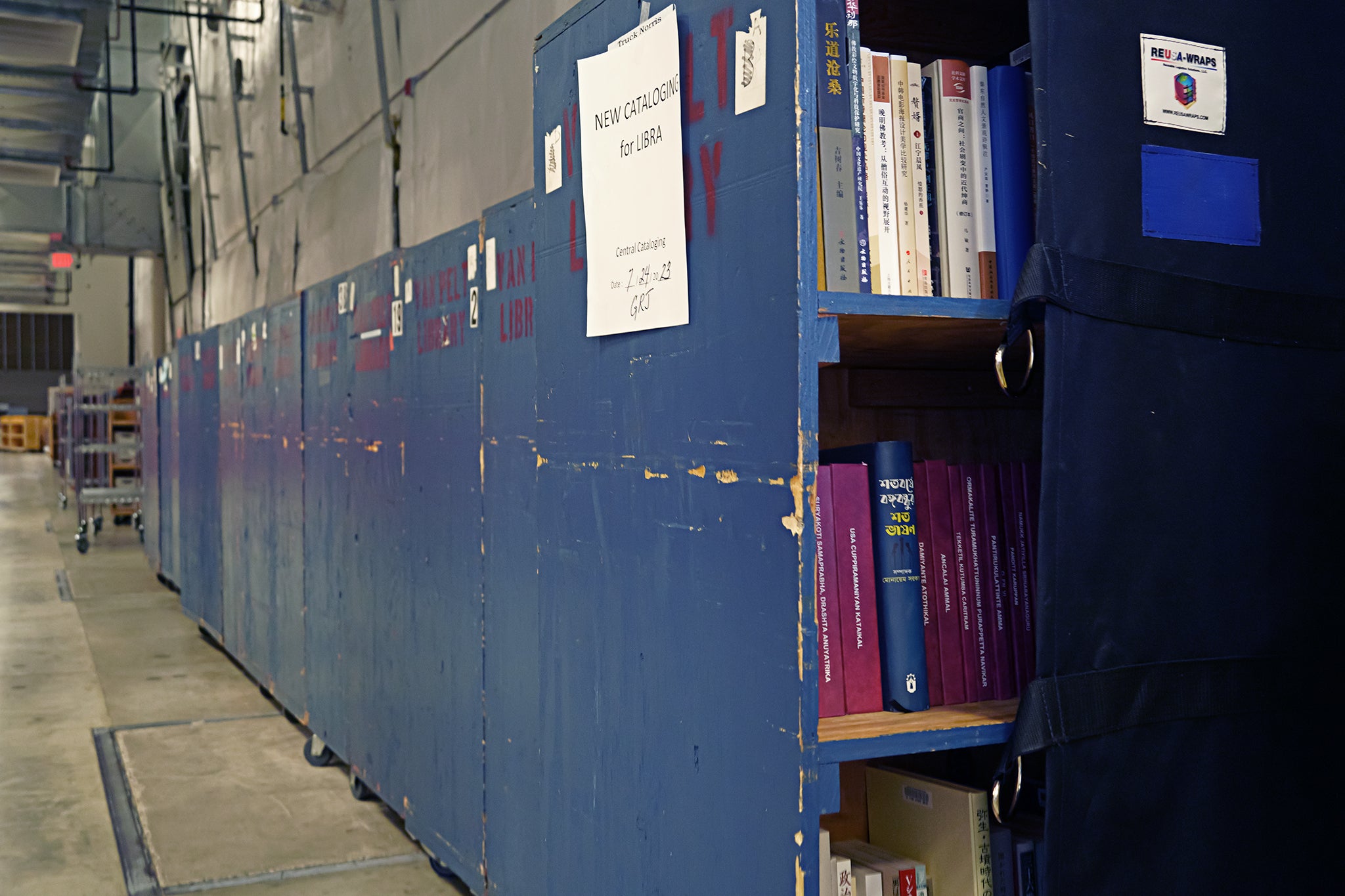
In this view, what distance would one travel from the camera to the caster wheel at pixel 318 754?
420 cm

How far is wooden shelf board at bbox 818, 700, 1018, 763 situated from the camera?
1227mm

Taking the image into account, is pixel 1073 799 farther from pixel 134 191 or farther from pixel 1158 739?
pixel 134 191

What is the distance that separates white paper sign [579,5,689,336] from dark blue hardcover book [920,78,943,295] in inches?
11.7

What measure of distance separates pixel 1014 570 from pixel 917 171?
518 millimetres

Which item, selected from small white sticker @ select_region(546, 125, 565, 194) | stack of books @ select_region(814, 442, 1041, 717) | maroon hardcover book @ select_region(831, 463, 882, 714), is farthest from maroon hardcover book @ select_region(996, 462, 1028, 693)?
small white sticker @ select_region(546, 125, 565, 194)

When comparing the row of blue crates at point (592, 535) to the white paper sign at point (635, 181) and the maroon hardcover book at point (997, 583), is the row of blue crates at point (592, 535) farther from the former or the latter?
the maroon hardcover book at point (997, 583)

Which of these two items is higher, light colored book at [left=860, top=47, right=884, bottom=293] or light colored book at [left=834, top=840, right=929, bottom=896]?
light colored book at [left=860, top=47, right=884, bottom=293]

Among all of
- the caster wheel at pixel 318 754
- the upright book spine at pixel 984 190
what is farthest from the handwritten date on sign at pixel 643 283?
the caster wheel at pixel 318 754

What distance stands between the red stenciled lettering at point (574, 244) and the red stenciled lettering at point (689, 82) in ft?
1.11

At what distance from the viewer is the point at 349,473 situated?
379 cm

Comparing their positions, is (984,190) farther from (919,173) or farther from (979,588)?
(979,588)

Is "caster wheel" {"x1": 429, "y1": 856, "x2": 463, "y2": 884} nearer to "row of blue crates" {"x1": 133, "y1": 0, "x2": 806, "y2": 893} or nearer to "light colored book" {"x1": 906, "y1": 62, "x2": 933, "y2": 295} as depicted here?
"row of blue crates" {"x1": 133, "y1": 0, "x2": 806, "y2": 893}

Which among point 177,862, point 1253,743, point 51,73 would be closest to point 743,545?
point 1253,743

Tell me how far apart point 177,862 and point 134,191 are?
32.4 feet
